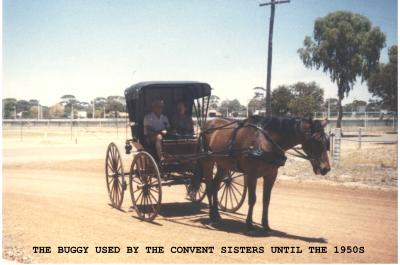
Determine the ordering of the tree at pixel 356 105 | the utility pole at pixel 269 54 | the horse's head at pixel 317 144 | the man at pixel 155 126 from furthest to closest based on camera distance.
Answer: the tree at pixel 356 105 < the utility pole at pixel 269 54 < the man at pixel 155 126 < the horse's head at pixel 317 144

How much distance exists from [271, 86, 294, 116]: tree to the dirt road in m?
31.9

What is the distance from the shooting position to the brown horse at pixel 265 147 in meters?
7.08

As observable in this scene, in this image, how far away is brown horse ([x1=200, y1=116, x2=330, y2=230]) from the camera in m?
7.08

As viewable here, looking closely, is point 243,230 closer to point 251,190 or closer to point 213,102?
point 251,190

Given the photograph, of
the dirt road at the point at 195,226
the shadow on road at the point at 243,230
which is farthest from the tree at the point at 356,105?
the shadow on road at the point at 243,230

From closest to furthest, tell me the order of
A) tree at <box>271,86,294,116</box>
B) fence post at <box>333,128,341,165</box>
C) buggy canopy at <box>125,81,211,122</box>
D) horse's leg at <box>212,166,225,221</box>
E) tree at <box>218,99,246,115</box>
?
horse's leg at <box>212,166,225,221</box> → buggy canopy at <box>125,81,211,122</box> → fence post at <box>333,128,341,165</box> → tree at <box>271,86,294,116</box> → tree at <box>218,99,246,115</box>

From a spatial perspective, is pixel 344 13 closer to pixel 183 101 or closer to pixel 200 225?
pixel 183 101

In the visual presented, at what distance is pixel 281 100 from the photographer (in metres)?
44.2

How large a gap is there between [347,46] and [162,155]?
29.4 metres

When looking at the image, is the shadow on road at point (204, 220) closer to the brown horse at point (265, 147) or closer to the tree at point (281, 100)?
the brown horse at point (265, 147)

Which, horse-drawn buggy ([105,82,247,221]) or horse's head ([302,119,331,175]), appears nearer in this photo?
horse's head ([302,119,331,175])

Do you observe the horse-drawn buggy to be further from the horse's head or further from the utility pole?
the utility pole

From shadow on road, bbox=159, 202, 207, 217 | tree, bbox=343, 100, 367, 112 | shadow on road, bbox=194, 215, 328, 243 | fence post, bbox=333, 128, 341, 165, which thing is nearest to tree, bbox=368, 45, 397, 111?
tree, bbox=343, 100, 367, 112

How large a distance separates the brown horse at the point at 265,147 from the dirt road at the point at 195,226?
1.01 m
